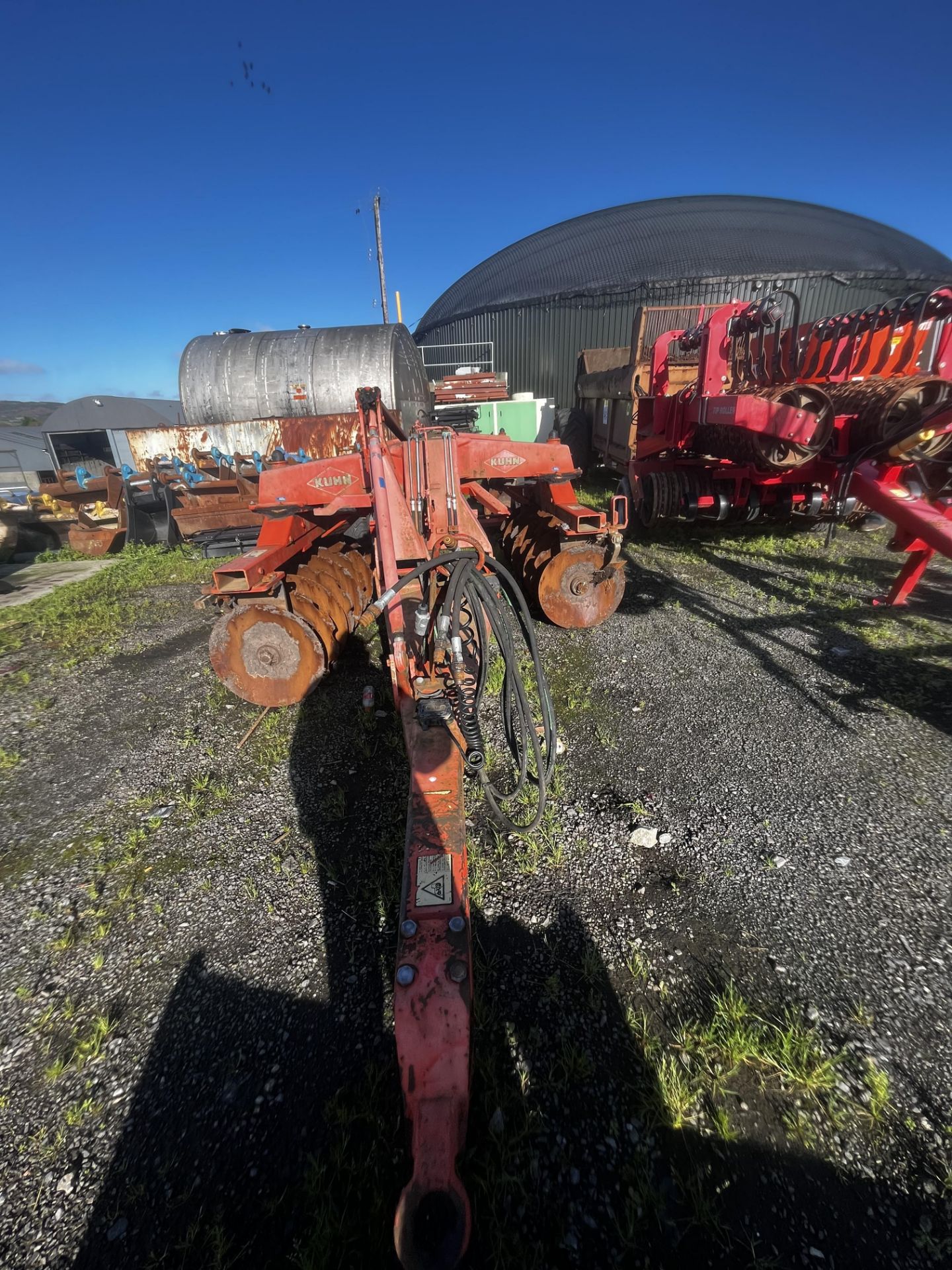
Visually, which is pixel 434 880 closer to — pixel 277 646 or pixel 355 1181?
pixel 355 1181

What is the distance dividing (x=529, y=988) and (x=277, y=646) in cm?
296

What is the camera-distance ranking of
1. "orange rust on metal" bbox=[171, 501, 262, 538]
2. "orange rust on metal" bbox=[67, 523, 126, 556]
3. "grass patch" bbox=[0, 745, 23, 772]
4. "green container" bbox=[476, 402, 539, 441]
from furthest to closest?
1. "green container" bbox=[476, 402, 539, 441]
2. "orange rust on metal" bbox=[67, 523, 126, 556]
3. "orange rust on metal" bbox=[171, 501, 262, 538]
4. "grass patch" bbox=[0, 745, 23, 772]

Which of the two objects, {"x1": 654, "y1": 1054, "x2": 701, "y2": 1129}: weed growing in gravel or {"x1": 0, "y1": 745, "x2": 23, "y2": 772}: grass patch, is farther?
{"x1": 0, "y1": 745, "x2": 23, "y2": 772}: grass patch

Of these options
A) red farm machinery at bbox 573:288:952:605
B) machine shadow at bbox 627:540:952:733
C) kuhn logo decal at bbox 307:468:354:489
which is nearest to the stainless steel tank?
red farm machinery at bbox 573:288:952:605

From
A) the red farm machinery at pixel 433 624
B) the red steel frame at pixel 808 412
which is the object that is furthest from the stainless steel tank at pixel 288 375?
the red farm machinery at pixel 433 624

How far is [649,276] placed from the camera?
1933 cm

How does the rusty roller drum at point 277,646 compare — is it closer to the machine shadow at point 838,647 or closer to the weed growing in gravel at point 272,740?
the weed growing in gravel at point 272,740

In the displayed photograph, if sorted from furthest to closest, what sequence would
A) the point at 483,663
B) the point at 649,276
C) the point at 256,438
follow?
the point at 649,276
the point at 256,438
the point at 483,663

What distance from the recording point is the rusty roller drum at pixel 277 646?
4.04 meters

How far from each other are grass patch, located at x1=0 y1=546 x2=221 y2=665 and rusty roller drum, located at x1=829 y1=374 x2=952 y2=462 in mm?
7428

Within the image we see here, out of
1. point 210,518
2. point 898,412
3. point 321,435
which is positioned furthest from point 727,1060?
point 321,435

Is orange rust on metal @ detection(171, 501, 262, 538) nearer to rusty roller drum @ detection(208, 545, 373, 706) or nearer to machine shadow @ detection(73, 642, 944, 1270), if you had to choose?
rusty roller drum @ detection(208, 545, 373, 706)

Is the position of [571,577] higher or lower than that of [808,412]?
lower

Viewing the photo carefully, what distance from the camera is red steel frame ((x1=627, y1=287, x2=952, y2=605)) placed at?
377cm
